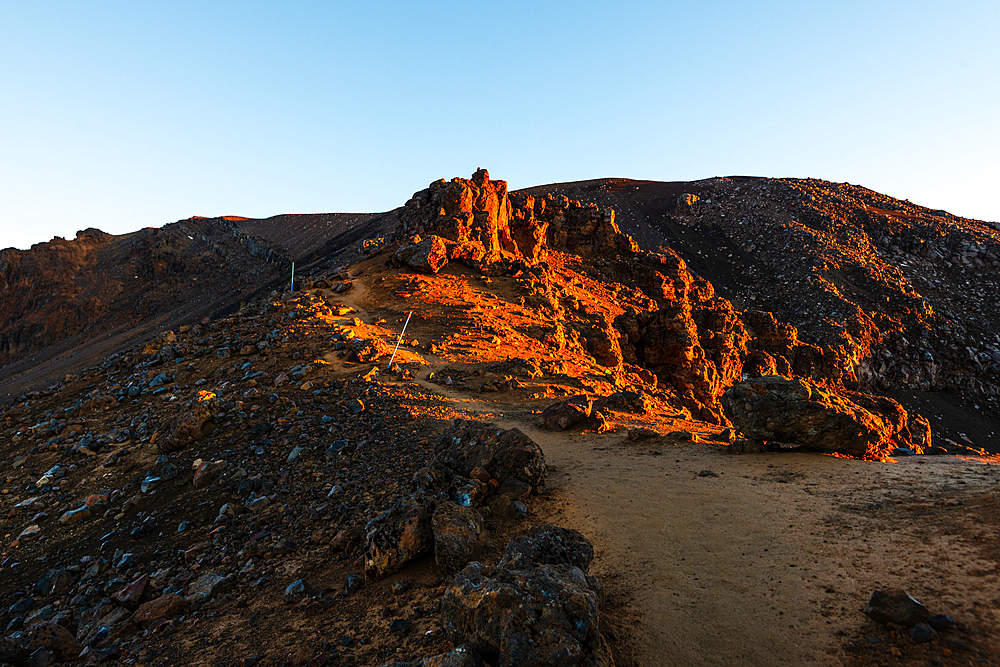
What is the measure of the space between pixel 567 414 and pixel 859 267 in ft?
137

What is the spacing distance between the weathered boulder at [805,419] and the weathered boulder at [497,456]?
3889 mm

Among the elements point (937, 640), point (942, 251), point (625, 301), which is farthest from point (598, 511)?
point (942, 251)

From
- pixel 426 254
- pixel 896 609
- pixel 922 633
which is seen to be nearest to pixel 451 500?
pixel 896 609

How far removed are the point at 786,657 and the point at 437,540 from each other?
3.15 metres

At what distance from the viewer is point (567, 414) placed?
32.2 feet

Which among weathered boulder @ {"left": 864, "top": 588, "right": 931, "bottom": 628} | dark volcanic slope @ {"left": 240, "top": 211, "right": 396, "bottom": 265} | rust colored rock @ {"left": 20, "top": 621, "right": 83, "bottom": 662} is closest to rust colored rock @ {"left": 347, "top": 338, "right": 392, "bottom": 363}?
rust colored rock @ {"left": 20, "top": 621, "right": 83, "bottom": 662}

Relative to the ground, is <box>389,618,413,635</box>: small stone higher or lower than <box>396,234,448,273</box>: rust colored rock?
lower

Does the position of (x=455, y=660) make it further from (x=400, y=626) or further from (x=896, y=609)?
(x=896, y=609)

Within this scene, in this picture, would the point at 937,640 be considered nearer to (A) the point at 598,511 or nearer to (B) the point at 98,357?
(A) the point at 598,511

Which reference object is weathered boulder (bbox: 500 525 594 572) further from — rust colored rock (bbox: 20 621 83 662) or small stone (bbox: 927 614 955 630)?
rust colored rock (bbox: 20 621 83 662)

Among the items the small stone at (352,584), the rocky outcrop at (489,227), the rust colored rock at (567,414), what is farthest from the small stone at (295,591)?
the rocky outcrop at (489,227)

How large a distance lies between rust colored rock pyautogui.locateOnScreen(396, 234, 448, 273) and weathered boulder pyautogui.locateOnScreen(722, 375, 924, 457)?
44.1 feet

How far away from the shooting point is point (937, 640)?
10.5ft

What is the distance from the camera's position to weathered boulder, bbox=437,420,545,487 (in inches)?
265
